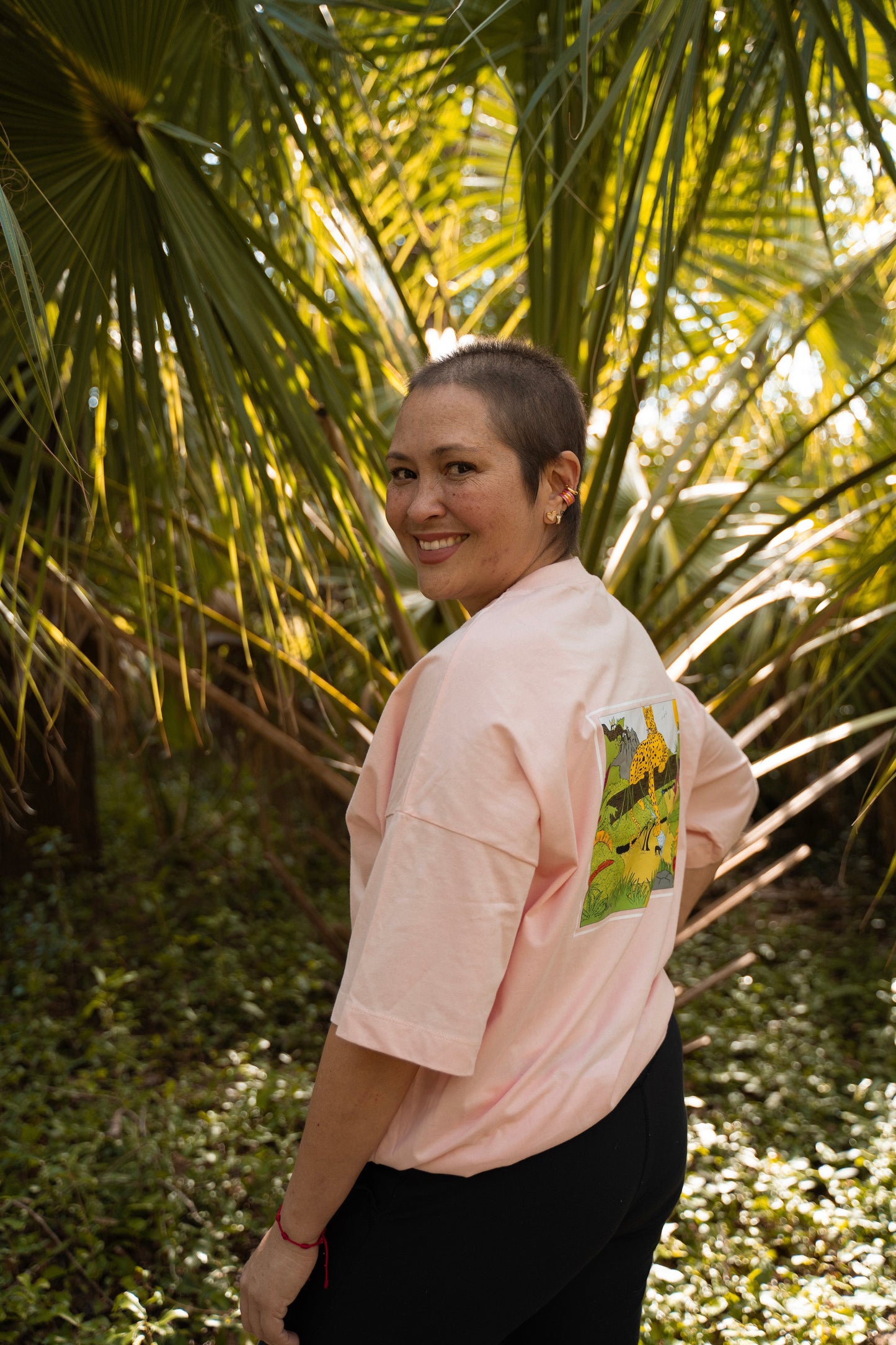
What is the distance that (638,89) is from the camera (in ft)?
4.06

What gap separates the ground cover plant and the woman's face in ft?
4.94

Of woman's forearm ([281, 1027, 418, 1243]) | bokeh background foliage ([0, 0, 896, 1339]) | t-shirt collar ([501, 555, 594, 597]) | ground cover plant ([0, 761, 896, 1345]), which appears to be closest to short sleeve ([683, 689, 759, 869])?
bokeh background foliage ([0, 0, 896, 1339])

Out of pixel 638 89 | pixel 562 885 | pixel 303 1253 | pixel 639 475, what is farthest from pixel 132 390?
pixel 639 475

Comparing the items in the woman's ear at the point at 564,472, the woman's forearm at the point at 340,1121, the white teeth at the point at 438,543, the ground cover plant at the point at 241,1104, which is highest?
the woman's ear at the point at 564,472

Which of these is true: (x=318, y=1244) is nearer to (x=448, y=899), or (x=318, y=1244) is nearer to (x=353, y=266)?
(x=448, y=899)

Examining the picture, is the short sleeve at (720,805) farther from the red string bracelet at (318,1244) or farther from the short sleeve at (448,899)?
the red string bracelet at (318,1244)

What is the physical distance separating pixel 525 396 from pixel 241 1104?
2305 mm

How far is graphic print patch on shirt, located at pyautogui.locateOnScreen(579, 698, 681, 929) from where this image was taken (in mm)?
987

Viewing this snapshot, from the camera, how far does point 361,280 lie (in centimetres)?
238

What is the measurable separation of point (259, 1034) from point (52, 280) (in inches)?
99.1

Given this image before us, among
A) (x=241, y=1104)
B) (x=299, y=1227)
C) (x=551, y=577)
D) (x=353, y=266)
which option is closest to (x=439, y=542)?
(x=551, y=577)

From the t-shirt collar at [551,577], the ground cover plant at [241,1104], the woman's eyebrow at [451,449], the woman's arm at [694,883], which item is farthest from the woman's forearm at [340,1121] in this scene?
the ground cover plant at [241,1104]

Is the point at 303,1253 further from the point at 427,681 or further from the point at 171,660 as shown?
the point at 171,660

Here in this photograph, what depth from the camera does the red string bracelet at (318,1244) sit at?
96 cm
